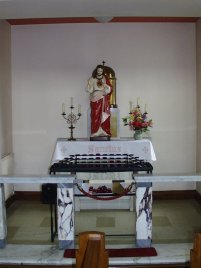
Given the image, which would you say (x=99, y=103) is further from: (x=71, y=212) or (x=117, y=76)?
(x=71, y=212)

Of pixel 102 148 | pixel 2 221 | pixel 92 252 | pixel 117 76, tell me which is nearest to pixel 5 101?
pixel 102 148

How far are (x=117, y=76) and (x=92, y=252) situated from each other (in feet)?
16.4

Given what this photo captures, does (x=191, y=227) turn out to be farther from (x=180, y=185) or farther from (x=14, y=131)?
(x=14, y=131)

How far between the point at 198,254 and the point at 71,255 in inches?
76.7

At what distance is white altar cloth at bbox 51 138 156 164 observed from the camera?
203 inches

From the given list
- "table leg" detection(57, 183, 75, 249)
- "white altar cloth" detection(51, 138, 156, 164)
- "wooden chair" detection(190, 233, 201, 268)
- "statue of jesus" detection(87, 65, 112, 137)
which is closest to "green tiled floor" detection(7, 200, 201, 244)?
"table leg" detection(57, 183, 75, 249)

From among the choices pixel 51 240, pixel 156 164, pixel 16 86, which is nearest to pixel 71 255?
pixel 51 240

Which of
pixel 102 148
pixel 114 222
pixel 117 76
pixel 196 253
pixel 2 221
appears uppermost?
pixel 117 76

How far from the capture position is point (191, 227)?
4.64m

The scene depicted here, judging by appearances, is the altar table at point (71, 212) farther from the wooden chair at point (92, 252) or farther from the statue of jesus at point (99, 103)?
the statue of jesus at point (99, 103)

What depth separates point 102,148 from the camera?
16.9 ft

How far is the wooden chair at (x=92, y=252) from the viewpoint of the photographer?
1.25m

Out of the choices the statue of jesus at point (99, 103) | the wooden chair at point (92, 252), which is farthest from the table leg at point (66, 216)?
the statue of jesus at point (99, 103)

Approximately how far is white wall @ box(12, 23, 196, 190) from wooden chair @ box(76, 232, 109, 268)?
469 centimetres
